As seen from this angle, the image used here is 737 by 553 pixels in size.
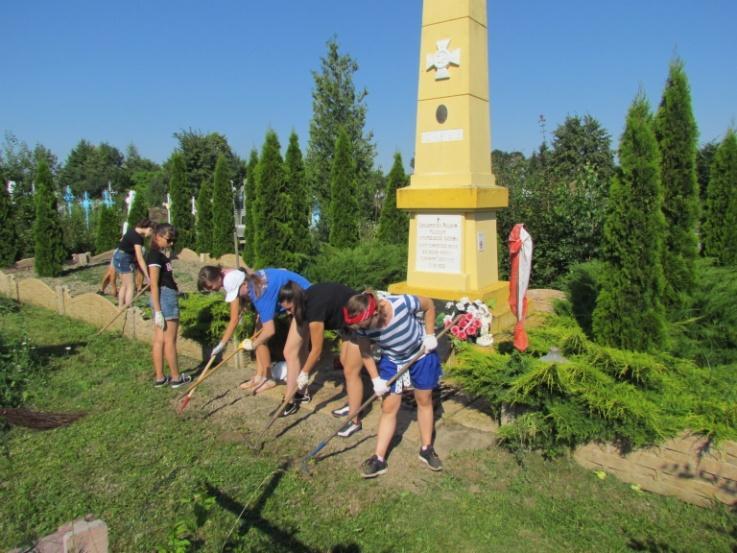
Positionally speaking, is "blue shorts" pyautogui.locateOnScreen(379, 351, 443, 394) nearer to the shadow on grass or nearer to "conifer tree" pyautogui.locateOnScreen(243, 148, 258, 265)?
the shadow on grass

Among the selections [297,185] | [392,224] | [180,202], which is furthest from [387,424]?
[180,202]

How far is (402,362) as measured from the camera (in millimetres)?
3766

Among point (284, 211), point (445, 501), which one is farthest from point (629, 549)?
point (284, 211)

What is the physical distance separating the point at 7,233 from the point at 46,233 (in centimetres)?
226

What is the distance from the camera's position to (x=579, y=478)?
3.57 m

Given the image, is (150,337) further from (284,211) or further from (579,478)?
(579,478)

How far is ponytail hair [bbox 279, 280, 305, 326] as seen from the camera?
4234mm

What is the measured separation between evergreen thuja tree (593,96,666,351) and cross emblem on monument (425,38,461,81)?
85.8 inches

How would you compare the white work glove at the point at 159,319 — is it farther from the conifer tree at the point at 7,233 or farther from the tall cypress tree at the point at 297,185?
the conifer tree at the point at 7,233

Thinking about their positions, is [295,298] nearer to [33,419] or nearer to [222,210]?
[33,419]

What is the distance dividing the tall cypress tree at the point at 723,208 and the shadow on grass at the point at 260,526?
27.2ft

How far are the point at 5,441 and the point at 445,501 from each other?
3.47 meters

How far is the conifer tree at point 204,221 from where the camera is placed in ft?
55.6

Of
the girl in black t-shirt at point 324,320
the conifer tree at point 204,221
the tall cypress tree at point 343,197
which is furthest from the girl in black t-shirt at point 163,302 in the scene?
the conifer tree at point 204,221
